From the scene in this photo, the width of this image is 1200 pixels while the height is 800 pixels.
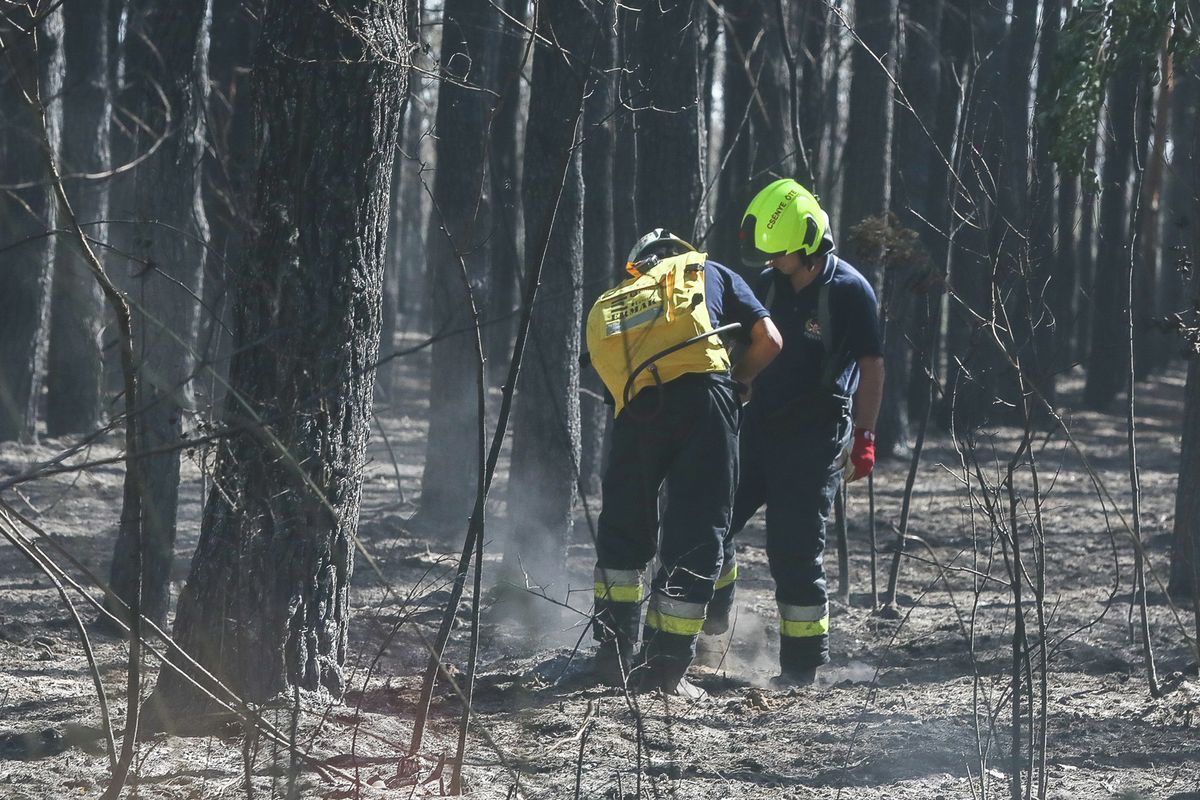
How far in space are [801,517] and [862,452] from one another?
43cm

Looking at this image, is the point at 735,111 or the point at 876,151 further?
the point at 735,111

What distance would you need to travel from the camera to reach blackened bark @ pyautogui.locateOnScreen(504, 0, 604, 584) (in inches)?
288

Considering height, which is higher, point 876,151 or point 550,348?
point 876,151

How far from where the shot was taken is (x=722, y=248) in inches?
485

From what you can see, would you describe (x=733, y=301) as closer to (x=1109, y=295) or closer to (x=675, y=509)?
(x=675, y=509)

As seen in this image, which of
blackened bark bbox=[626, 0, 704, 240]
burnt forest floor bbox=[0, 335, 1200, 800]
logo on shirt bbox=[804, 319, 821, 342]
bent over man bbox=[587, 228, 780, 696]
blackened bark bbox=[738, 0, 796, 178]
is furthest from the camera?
blackened bark bbox=[738, 0, 796, 178]

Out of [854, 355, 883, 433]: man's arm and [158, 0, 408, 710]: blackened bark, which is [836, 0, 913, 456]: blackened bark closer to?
[854, 355, 883, 433]: man's arm

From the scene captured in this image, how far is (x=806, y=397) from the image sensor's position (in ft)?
17.1

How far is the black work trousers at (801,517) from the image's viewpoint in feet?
16.9

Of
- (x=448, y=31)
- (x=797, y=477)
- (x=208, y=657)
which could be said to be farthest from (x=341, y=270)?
(x=448, y=31)

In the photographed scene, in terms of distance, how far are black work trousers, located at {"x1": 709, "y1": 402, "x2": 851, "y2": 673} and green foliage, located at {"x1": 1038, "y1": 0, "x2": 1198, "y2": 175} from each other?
142cm

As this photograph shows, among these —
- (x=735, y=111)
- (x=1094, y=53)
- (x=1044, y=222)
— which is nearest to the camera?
(x=1094, y=53)

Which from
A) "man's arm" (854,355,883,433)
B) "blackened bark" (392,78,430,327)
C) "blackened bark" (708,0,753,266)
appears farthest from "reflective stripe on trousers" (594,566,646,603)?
"blackened bark" (392,78,430,327)

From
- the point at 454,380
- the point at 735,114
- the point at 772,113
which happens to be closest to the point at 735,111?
the point at 735,114
